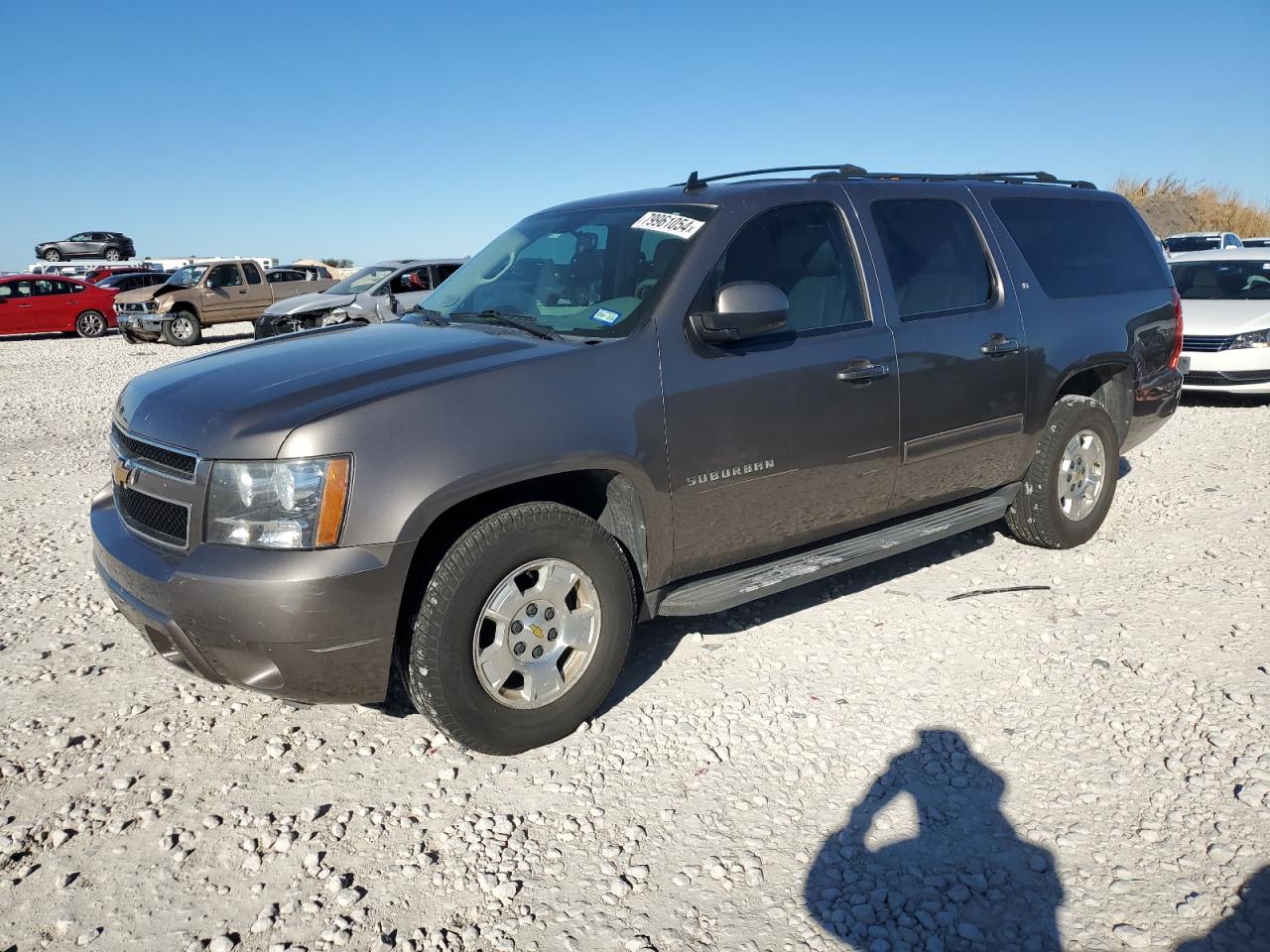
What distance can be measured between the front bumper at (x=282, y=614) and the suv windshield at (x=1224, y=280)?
10.8 metres

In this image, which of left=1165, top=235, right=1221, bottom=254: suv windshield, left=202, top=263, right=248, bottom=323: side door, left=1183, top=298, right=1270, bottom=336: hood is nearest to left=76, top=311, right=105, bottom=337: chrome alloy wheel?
left=202, top=263, right=248, bottom=323: side door

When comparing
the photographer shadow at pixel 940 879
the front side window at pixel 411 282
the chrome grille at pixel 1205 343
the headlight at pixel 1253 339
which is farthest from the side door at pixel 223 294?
the photographer shadow at pixel 940 879

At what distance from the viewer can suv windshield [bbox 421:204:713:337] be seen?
3.68 metres

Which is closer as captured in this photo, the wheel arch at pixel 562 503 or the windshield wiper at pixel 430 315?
the wheel arch at pixel 562 503

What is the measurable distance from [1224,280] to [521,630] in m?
11.0

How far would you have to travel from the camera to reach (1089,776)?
10.3ft

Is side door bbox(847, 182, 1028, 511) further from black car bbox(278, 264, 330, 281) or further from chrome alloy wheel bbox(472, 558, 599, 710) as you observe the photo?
black car bbox(278, 264, 330, 281)

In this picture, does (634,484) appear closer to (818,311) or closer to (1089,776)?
(818,311)

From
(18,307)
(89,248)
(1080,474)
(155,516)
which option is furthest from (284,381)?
(89,248)

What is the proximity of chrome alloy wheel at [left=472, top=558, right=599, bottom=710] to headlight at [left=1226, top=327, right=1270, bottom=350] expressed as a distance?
9157 millimetres

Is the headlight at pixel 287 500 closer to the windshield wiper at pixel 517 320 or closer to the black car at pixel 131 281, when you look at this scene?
the windshield wiper at pixel 517 320

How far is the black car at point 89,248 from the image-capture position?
141 ft

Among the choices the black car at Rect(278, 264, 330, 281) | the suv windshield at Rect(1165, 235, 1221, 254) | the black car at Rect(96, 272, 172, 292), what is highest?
the suv windshield at Rect(1165, 235, 1221, 254)

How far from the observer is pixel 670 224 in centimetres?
387
